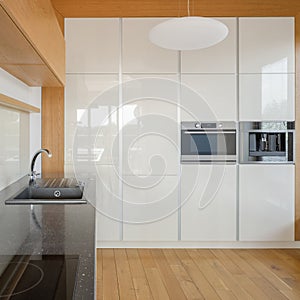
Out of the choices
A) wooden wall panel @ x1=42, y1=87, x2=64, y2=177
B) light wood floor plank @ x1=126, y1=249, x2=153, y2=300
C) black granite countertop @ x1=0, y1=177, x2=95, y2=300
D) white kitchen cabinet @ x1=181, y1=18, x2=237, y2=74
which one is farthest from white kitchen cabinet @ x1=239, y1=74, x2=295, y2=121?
black granite countertop @ x1=0, y1=177, x2=95, y2=300

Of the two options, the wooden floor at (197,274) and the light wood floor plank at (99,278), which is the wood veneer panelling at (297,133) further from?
the light wood floor plank at (99,278)

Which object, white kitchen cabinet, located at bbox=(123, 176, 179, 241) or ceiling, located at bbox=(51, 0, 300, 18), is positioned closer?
ceiling, located at bbox=(51, 0, 300, 18)

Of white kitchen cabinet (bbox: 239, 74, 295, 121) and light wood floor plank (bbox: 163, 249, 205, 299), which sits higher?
white kitchen cabinet (bbox: 239, 74, 295, 121)

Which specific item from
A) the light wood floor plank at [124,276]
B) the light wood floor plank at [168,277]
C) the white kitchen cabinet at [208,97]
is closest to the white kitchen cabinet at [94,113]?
the white kitchen cabinet at [208,97]

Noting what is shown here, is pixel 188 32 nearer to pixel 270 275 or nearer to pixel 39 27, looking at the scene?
pixel 39 27

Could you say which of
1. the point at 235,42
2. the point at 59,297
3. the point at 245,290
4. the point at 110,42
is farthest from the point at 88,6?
the point at 59,297

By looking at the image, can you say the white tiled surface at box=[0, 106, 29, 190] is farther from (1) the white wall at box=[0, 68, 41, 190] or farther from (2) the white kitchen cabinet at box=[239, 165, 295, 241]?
(2) the white kitchen cabinet at box=[239, 165, 295, 241]

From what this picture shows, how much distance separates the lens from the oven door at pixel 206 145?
3916mm

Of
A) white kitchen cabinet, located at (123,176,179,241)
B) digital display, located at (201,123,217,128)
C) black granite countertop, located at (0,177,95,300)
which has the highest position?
digital display, located at (201,123,217,128)

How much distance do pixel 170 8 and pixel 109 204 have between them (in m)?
2.08

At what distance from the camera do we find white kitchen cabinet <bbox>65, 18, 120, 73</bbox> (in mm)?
3871

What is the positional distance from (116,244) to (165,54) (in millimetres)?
2020

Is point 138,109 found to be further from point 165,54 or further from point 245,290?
Answer: point 245,290

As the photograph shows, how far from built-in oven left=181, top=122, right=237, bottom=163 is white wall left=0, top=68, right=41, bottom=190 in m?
1.48
